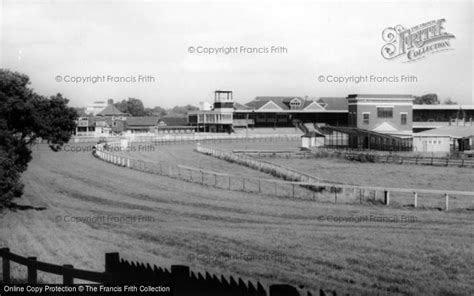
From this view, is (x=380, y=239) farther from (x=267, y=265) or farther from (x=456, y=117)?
(x=456, y=117)

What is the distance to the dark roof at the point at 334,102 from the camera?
9510 cm

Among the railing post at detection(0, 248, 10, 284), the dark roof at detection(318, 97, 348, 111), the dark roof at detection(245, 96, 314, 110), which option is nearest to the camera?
the railing post at detection(0, 248, 10, 284)

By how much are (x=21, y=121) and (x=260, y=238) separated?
924cm

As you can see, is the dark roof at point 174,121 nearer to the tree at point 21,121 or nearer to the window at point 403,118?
the window at point 403,118

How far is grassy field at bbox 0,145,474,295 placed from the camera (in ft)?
37.7

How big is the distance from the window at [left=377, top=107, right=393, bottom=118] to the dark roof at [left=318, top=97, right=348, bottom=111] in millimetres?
28739

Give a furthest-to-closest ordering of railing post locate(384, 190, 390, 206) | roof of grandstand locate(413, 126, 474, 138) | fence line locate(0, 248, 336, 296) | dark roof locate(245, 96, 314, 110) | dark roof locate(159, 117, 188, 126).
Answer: dark roof locate(159, 117, 188, 126) → dark roof locate(245, 96, 314, 110) → roof of grandstand locate(413, 126, 474, 138) → railing post locate(384, 190, 390, 206) → fence line locate(0, 248, 336, 296)

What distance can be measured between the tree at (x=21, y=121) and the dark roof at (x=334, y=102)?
254 feet

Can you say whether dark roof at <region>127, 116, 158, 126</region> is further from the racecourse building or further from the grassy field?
the grassy field

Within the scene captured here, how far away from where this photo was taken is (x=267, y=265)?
12086 millimetres

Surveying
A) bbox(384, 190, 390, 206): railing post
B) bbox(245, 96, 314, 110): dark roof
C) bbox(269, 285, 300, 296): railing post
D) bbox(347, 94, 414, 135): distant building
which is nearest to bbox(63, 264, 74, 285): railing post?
bbox(269, 285, 300, 296): railing post

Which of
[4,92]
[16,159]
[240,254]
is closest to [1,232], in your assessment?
[16,159]

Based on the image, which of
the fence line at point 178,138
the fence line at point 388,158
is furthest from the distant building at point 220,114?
the fence line at point 388,158

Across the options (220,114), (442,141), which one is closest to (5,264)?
(442,141)
